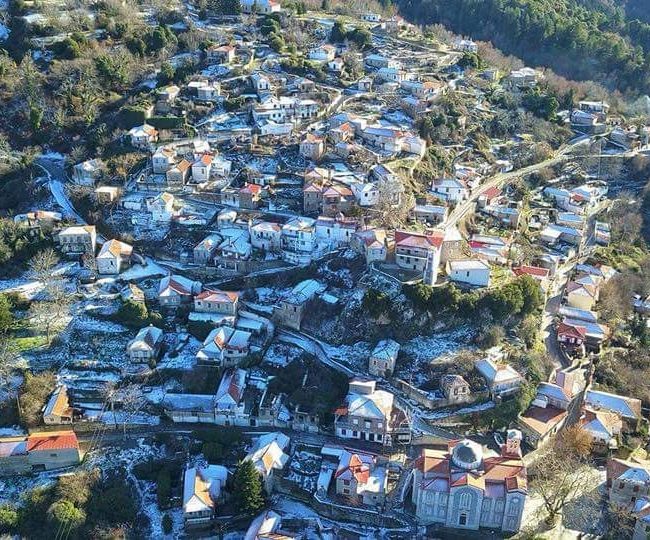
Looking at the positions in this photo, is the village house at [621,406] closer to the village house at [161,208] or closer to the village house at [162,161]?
the village house at [161,208]

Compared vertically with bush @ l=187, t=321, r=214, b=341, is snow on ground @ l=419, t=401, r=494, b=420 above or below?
→ below

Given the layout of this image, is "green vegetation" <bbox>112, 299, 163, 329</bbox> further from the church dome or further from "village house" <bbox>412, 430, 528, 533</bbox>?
the church dome

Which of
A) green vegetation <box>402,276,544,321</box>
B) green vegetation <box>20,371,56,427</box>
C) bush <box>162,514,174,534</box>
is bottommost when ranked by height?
bush <box>162,514,174,534</box>

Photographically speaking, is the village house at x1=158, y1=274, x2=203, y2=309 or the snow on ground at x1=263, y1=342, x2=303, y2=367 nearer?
the snow on ground at x1=263, y1=342, x2=303, y2=367

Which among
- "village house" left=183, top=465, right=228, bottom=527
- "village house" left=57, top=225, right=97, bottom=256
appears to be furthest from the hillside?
"village house" left=183, top=465, right=228, bottom=527

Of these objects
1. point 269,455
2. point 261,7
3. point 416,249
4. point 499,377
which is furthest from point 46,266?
point 261,7

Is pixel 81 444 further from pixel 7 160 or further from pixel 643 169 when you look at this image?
pixel 643 169
